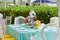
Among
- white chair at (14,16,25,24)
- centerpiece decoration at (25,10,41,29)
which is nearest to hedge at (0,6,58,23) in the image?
white chair at (14,16,25,24)

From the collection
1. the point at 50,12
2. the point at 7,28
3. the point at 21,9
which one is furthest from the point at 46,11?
the point at 7,28

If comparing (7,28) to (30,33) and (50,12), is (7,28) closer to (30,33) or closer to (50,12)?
(30,33)

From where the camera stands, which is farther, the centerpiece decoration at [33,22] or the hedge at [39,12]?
the hedge at [39,12]

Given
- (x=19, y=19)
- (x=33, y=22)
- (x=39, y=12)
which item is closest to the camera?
(x=33, y=22)

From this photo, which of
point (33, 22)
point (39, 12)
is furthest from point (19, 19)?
point (39, 12)

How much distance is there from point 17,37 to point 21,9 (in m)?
2.86

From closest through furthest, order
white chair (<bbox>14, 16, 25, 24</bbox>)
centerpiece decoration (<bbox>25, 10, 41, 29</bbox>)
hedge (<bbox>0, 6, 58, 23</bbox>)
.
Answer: centerpiece decoration (<bbox>25, 10, 41, 29</bbox>) → white chair (<bbox>14, 16, 25, 24</bbox>) → hedge (<bbox>0, 6, 58, 23</bbox>)

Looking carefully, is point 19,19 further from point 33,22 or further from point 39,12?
point 39,12

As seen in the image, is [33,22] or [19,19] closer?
[33,22]

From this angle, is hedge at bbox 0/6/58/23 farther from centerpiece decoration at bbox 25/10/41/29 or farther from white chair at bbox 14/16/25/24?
centerpiece decoration at bbox 25/10/41/29

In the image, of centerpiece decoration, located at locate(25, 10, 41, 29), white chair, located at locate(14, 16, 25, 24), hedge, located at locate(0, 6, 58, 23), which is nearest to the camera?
centerpiece decoration, located at locate(25, 10, 41, 29)

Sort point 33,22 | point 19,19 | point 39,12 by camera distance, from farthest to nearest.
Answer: point 39,12
point 19,19
point 33,22

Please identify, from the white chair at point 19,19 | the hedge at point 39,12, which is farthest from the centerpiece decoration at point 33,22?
the hedge at point 39,12

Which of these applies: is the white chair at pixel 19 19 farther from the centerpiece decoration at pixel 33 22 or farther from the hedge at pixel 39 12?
the hedge at pixel 39 12
